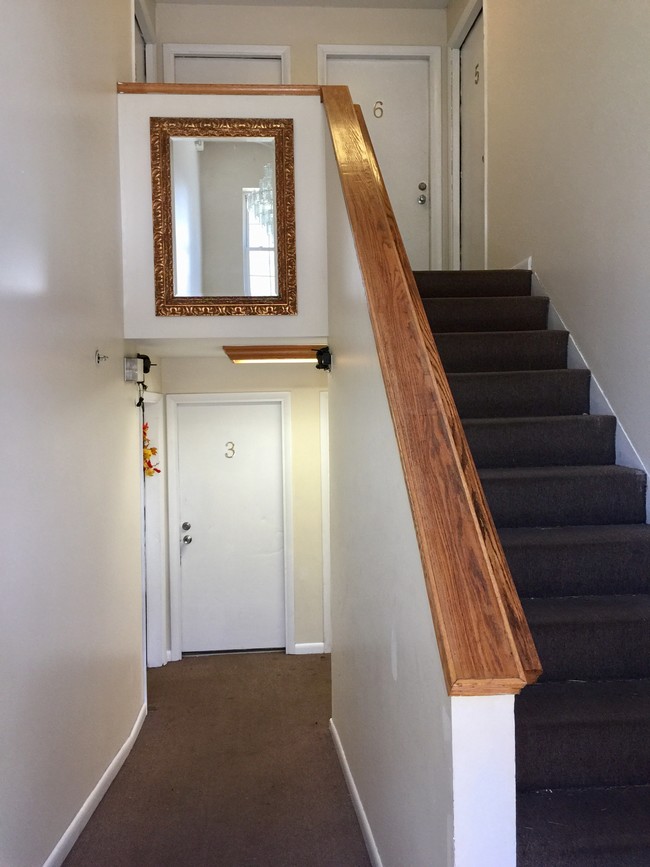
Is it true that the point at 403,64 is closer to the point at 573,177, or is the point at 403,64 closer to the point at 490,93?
the point at 490,93

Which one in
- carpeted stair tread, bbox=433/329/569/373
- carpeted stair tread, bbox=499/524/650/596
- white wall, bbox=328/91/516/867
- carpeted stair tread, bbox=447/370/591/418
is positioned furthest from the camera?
carpeted stair tread, bbox=433/329/569/373

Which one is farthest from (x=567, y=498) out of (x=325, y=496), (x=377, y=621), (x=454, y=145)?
(x=454, y=145)

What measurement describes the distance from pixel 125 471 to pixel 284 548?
1.90m

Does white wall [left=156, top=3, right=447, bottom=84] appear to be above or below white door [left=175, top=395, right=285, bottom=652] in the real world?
above

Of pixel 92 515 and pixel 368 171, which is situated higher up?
pixel 368 171

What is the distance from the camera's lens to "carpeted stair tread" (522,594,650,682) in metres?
2.05

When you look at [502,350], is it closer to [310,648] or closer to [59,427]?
[59,427]

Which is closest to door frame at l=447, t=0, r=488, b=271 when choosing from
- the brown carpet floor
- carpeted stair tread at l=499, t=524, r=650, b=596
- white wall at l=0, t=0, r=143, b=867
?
white wall at l=0, t=0, r=143, b=867

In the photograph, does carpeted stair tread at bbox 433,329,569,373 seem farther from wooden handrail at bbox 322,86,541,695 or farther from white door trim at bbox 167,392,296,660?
white door trim at bbox 167,392,296,660

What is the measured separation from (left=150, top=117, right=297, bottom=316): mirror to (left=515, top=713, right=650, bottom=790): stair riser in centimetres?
225

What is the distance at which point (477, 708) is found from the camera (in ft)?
4.30

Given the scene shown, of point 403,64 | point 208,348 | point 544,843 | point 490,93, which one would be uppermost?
point 403,64

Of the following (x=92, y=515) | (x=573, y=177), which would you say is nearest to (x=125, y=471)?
(x=92, y=515)

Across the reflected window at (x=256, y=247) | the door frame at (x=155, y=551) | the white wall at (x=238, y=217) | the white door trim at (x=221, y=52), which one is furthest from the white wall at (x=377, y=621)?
the white door trim at (x=221, y=52)
